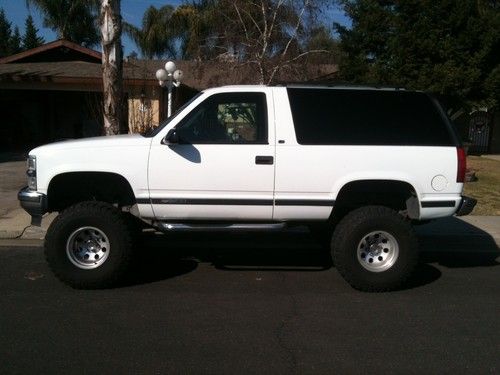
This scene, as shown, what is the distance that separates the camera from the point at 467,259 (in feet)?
23.7

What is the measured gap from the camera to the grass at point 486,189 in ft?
33.6

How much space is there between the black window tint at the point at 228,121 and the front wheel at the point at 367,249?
4.22 feet

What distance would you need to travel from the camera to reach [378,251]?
5703 millimetres

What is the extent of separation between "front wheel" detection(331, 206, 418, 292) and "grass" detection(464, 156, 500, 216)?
488 centimetres

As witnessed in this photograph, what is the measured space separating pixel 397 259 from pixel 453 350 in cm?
147

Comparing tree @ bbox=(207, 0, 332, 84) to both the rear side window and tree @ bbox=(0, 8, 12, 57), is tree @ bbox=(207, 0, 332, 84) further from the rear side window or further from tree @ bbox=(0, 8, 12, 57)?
tree @ bbox=(0, 8, 12, 57)

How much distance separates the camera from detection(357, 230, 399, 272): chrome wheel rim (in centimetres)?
562

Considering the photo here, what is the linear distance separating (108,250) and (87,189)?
757 mm

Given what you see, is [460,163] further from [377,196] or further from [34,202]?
[34,202]

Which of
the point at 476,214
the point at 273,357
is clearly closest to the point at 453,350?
the point at 273,357

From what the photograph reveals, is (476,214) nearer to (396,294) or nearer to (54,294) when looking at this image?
(396,294)

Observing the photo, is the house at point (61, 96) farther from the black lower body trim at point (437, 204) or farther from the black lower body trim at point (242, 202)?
the black lower body trim at point (437, 204)

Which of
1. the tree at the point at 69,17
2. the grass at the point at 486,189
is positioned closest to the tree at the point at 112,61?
the grass at the point at 486,189

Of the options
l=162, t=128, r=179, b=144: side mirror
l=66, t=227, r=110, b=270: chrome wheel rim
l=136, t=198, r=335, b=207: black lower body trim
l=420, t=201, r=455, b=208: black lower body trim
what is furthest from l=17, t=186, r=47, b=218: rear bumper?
l=420, t=201, r=455, b=208: black lower body trim
